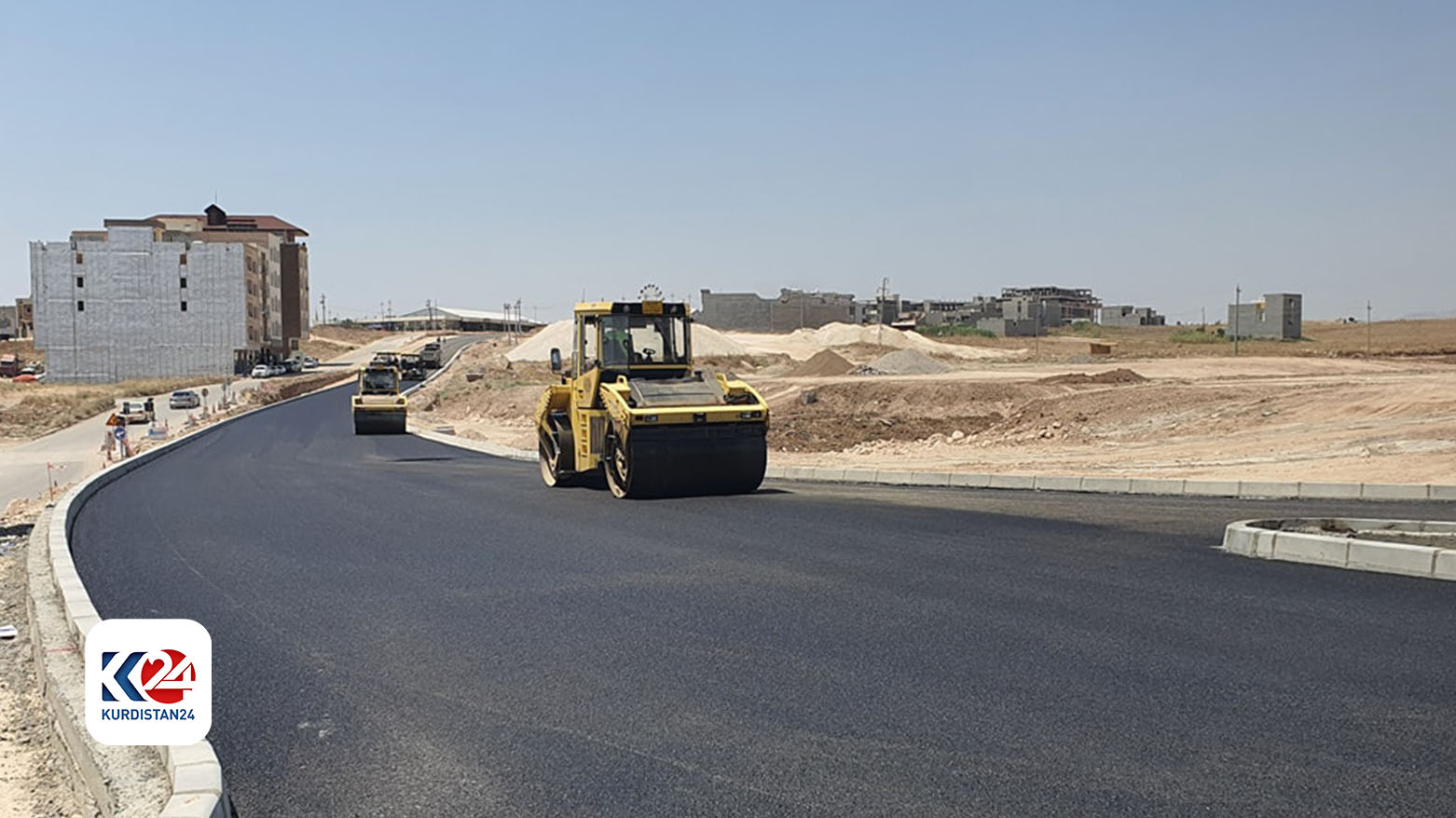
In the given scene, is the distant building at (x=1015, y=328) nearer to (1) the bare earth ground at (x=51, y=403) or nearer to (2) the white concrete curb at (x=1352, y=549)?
(1) the bare earth ground at (x=51, y=403)

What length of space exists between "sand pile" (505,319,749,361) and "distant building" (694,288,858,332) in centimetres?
4171

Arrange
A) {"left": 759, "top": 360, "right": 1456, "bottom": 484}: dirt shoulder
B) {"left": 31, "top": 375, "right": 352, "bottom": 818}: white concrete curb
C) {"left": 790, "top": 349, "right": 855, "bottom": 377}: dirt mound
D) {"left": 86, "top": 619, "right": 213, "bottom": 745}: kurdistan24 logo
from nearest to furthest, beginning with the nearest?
{"left": 86, "top": 619, "right": 213, "bottom": 745}: kurdistan24 logo < {"left": 31, "top": 375, "right": 352, "bottom": 818}: white concrete curb < {"left": 759, "top": 360, "right": 1456, "bottom": 484}: dirt shoulder < {"left": 790, "top": 349, "right": 855, "bottom": 377}: dirt mound

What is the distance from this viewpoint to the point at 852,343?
84.9 meters

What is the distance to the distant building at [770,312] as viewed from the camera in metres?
133

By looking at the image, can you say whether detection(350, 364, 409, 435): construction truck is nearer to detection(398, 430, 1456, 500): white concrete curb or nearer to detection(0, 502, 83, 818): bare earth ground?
detection(398, 430, 1456, 500): white concrete curb

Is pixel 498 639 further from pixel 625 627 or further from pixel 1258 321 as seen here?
pixel 1258 321

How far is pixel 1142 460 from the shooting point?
22750mm

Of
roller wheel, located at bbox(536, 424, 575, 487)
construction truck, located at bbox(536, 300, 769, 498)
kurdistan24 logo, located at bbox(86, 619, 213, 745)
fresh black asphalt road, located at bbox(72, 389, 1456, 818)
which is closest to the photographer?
kurdistan24 logo, located at bbox(86, 619, 213, 745)

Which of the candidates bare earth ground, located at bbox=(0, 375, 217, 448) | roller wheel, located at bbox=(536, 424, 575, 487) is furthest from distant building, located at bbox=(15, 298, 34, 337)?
roller wheel, located at bbox=(536, 424, 575, 487)

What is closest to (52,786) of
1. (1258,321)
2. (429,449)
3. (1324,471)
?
(1324,471)

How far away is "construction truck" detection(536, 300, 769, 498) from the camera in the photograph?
16.7m

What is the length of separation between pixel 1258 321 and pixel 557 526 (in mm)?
92070

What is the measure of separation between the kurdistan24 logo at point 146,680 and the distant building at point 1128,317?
166m

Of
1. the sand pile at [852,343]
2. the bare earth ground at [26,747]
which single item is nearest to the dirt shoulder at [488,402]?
the sand pile at [852,343]
